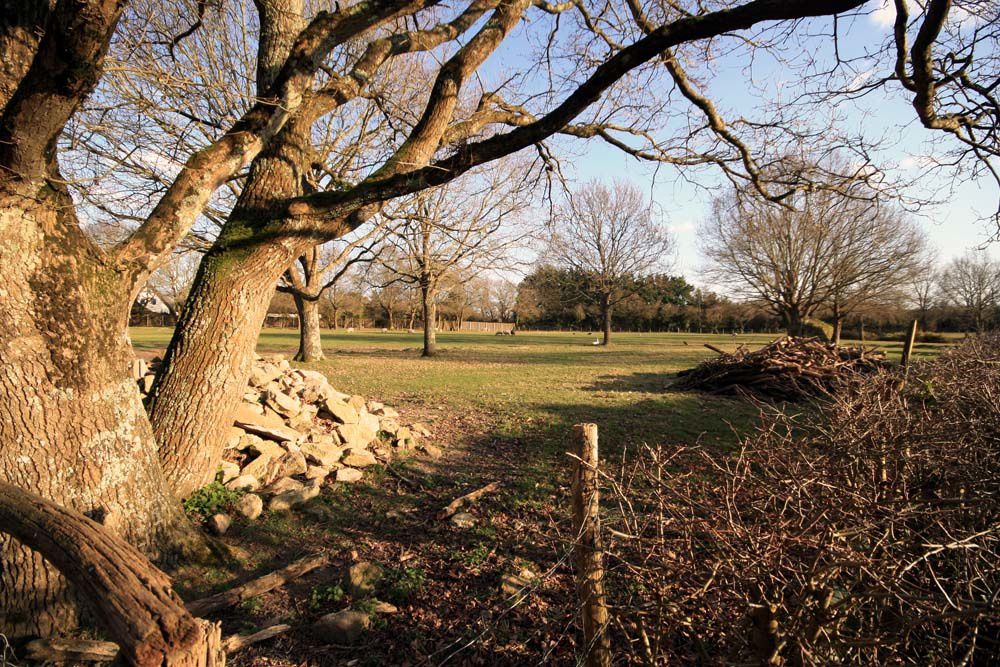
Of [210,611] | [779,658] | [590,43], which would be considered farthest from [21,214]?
[590,43]

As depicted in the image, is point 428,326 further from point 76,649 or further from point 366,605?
point 76,649

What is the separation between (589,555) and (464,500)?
2.62m

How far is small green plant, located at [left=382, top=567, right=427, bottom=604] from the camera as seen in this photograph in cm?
308

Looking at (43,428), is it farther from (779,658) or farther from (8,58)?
(779,658)

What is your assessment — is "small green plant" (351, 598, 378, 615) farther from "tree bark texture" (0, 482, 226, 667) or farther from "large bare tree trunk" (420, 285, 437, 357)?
"large bare tree trunk" (420, 285, 437, 357)

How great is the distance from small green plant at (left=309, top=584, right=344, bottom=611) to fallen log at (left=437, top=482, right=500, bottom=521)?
1250 millimetres

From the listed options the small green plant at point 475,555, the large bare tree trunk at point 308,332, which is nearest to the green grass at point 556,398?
the large bare tree trunk at point 308,332

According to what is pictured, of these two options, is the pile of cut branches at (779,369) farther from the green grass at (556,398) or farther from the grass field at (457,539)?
the grass field at (457,539)

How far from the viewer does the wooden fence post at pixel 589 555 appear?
6.89 feet

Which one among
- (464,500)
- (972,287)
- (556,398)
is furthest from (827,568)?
(972,287)

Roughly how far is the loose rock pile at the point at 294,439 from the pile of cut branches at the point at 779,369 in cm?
770

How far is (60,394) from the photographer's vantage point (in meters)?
2.79

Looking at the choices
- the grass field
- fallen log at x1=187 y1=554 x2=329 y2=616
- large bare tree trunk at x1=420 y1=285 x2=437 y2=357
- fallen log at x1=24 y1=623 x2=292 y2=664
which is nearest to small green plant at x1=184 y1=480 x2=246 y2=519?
the grass field

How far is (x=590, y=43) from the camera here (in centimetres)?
584
